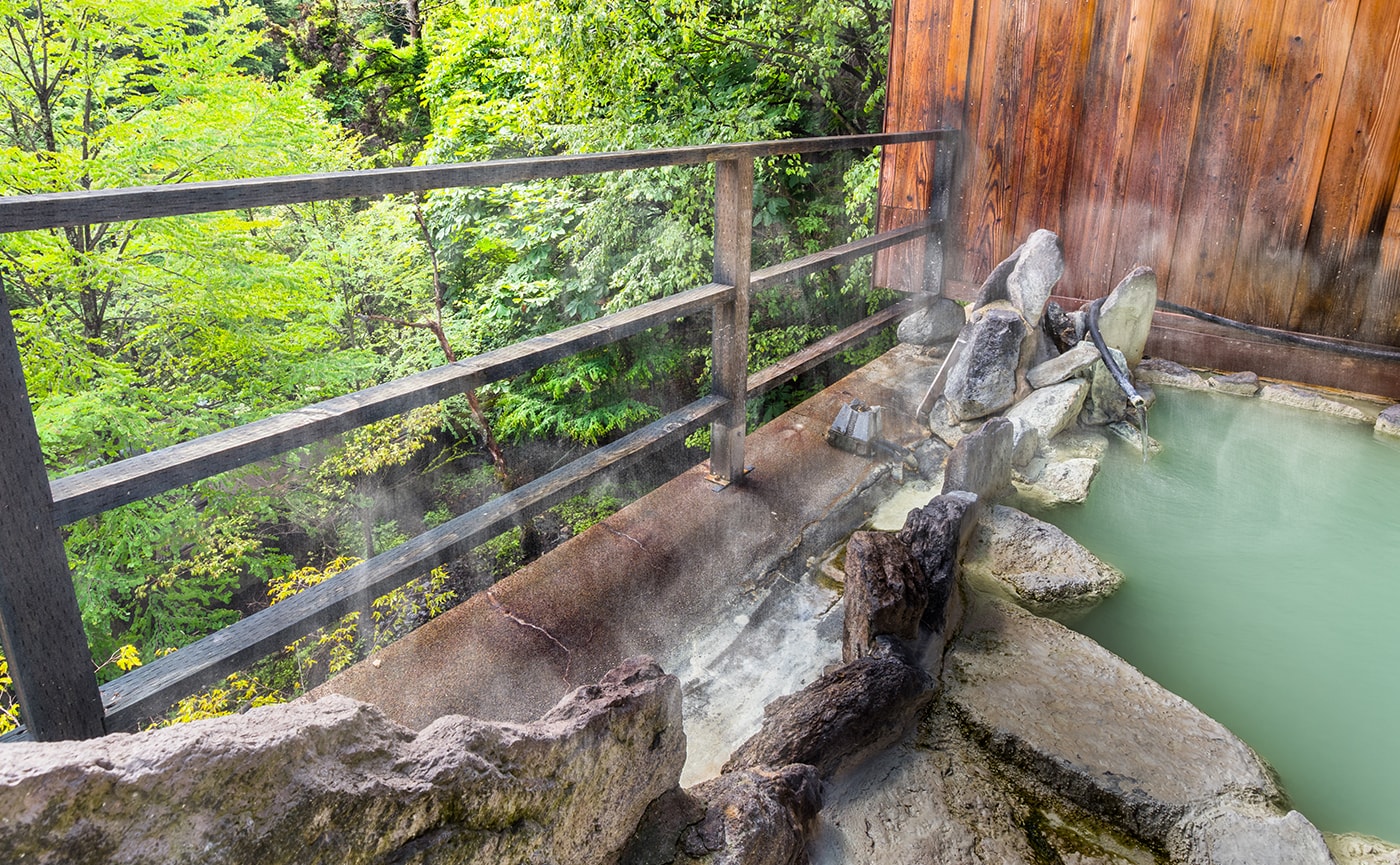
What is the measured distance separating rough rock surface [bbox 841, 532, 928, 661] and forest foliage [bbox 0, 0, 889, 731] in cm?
462

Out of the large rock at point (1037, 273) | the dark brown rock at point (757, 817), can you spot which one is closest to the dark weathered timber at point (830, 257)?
the large rock at point (1037, 273)

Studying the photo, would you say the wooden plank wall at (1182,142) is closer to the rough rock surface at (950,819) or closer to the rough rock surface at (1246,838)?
the rough rock surface at (1246,838)

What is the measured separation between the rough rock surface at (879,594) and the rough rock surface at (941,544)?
6 centimetres

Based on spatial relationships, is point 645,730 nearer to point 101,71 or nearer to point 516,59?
point 101,71

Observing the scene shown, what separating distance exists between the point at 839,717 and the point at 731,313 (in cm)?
151

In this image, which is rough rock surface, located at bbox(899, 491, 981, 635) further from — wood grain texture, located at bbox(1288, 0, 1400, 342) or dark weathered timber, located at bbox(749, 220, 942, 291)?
wood grain texture, located at bbox(1288, 0, 1400, 342)

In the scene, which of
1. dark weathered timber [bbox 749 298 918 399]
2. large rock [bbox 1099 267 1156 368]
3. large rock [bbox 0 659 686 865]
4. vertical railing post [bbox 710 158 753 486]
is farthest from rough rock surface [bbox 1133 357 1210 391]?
large rock [bbox 0 659 686 865]

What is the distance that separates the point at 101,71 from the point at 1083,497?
7322mm

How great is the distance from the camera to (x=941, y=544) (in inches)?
92.1

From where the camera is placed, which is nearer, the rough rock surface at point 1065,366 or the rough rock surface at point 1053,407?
the rough rock surface at point 1053,407

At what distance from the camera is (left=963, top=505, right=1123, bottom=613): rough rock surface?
8.09ft

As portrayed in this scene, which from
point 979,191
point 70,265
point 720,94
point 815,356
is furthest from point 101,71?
point 979,191

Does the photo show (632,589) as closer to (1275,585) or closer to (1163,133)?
(1275,585)

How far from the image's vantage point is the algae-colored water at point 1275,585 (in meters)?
2.04
